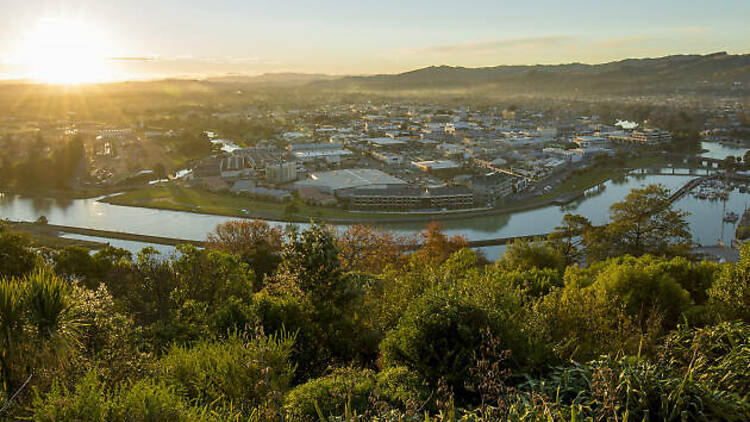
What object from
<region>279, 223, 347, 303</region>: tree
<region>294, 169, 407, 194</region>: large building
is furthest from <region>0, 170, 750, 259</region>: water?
<region>279, 223, 347, 303</region>: tree

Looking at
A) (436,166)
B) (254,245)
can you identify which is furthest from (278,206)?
(436,166)

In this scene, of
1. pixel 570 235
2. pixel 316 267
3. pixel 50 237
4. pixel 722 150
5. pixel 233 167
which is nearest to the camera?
pixel 316 267

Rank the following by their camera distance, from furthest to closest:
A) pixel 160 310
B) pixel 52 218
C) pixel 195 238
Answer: pixel 52 218, pixel 195 238, pixel 160 310

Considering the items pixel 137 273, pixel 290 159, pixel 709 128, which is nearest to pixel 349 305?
pixel 137 273

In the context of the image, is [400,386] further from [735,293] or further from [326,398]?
[735,293]

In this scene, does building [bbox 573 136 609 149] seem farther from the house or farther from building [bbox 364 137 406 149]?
the house

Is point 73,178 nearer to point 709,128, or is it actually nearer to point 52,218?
point 52,218

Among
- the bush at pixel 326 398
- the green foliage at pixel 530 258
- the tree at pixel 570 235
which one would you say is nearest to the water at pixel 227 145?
the tree at pixel 570 235

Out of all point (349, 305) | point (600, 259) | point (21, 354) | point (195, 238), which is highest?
point (21, 354)
